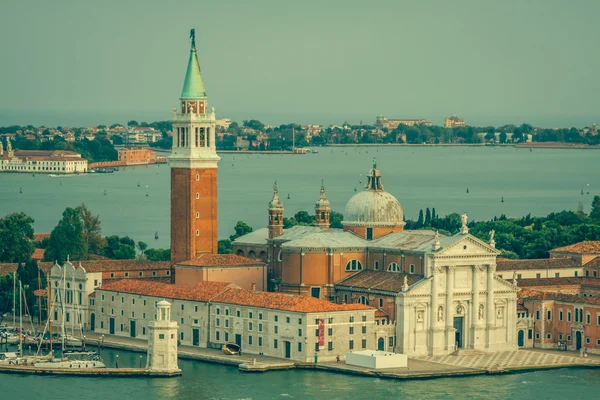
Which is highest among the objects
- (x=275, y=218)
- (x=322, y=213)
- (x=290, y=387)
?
(x=322, y=213)

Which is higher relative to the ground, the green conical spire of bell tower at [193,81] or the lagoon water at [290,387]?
the green conical spire of bell tower at [193,81]

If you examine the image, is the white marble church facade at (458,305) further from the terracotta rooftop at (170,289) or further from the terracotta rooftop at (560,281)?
the terracotta rooftop at (170,289)

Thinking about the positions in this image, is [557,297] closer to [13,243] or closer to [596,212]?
[13,243]

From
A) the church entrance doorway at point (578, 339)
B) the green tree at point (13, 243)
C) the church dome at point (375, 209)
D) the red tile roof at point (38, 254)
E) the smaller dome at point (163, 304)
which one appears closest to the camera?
the smaller dome at point (163, 304)

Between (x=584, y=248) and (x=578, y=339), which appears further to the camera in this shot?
(x=584, y=248)

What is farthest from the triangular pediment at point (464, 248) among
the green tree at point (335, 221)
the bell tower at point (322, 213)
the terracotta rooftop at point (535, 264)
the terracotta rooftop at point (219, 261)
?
the green tree at point (335, 221)

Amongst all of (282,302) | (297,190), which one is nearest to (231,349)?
(282,302)

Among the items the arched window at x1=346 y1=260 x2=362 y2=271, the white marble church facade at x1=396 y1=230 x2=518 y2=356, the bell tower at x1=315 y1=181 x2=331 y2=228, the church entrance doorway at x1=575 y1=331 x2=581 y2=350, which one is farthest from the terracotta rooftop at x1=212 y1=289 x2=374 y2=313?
the church entrance doorway at x1=575 y1=331 x2=581 y2=350
